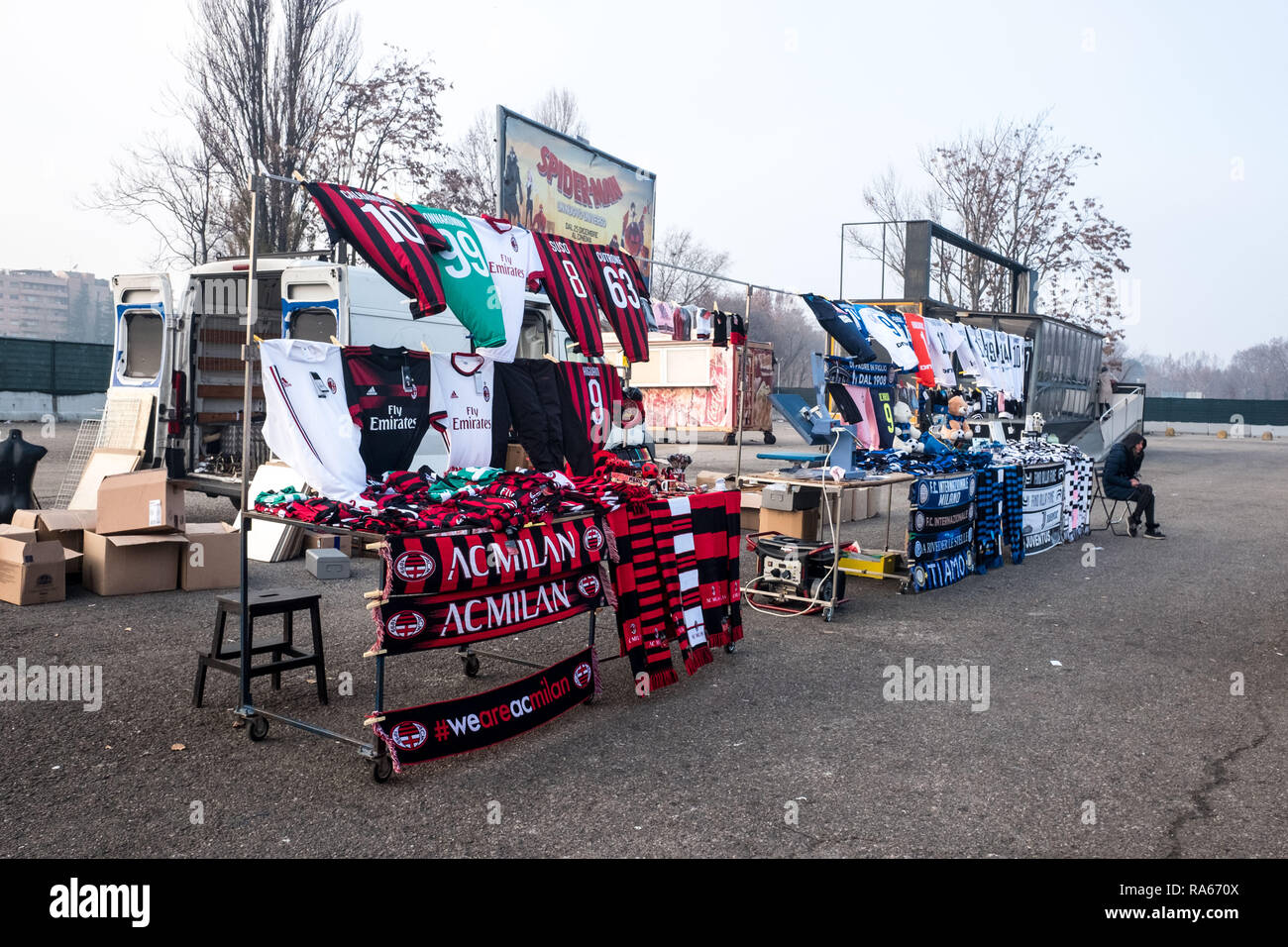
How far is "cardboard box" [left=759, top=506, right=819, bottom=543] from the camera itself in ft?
32.0

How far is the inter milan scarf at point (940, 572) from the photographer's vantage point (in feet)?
28.2

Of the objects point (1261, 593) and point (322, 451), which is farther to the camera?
point (1261, 593)

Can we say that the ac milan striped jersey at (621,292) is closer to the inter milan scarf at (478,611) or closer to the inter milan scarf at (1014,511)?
the inter milan scarf at (478,611)

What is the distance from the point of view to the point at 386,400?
17.0ft

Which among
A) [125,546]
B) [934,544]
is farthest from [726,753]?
[125,546]

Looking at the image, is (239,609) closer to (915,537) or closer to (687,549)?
(687,549)

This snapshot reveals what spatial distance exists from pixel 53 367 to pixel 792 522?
23072mm

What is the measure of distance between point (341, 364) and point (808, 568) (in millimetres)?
4271

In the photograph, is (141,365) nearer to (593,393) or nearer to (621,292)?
(621,292)

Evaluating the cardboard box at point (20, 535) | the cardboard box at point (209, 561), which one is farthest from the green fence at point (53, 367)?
the cardboard box at point (209, 561)

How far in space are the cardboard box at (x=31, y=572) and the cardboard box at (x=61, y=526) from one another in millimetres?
452

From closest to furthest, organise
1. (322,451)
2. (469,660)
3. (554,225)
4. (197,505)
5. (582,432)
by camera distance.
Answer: (322,451), (469,660), (582,432), (197,505), (554,225)

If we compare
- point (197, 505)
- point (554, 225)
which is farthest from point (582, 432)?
point (554, 225)

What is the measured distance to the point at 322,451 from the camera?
15.8 ft
